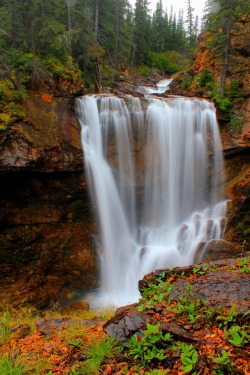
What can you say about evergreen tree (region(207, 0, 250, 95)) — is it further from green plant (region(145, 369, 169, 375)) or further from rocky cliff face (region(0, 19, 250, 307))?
green plant (region(145, 369, 169, 375))

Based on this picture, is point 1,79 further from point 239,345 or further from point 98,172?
point 239,345

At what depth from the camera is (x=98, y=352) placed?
2.57m

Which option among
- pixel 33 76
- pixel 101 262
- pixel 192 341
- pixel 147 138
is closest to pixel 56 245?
pixel 101 262

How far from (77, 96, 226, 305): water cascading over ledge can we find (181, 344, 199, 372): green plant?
7163 mm

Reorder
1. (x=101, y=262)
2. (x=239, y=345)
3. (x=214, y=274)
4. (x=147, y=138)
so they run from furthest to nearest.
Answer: (x=147, y=138) < (x=101, y=262) < (x=214, y=274) < (x=239, y=345)

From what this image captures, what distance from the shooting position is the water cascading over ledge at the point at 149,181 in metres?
10.0

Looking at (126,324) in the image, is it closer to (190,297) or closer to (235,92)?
(190,297)

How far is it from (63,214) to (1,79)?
583 centimetres

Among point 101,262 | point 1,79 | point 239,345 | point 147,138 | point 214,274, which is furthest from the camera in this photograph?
point 147,138

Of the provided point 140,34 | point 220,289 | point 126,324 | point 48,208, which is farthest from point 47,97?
point 140,34

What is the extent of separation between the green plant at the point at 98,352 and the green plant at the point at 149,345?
191mm

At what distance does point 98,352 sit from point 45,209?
313 inches

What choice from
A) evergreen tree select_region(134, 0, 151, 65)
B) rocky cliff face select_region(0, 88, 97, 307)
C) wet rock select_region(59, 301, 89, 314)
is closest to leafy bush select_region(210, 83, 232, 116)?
rocky cliff face select_region(0, 88, 97, 307)

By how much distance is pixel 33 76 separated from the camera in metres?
9.62
